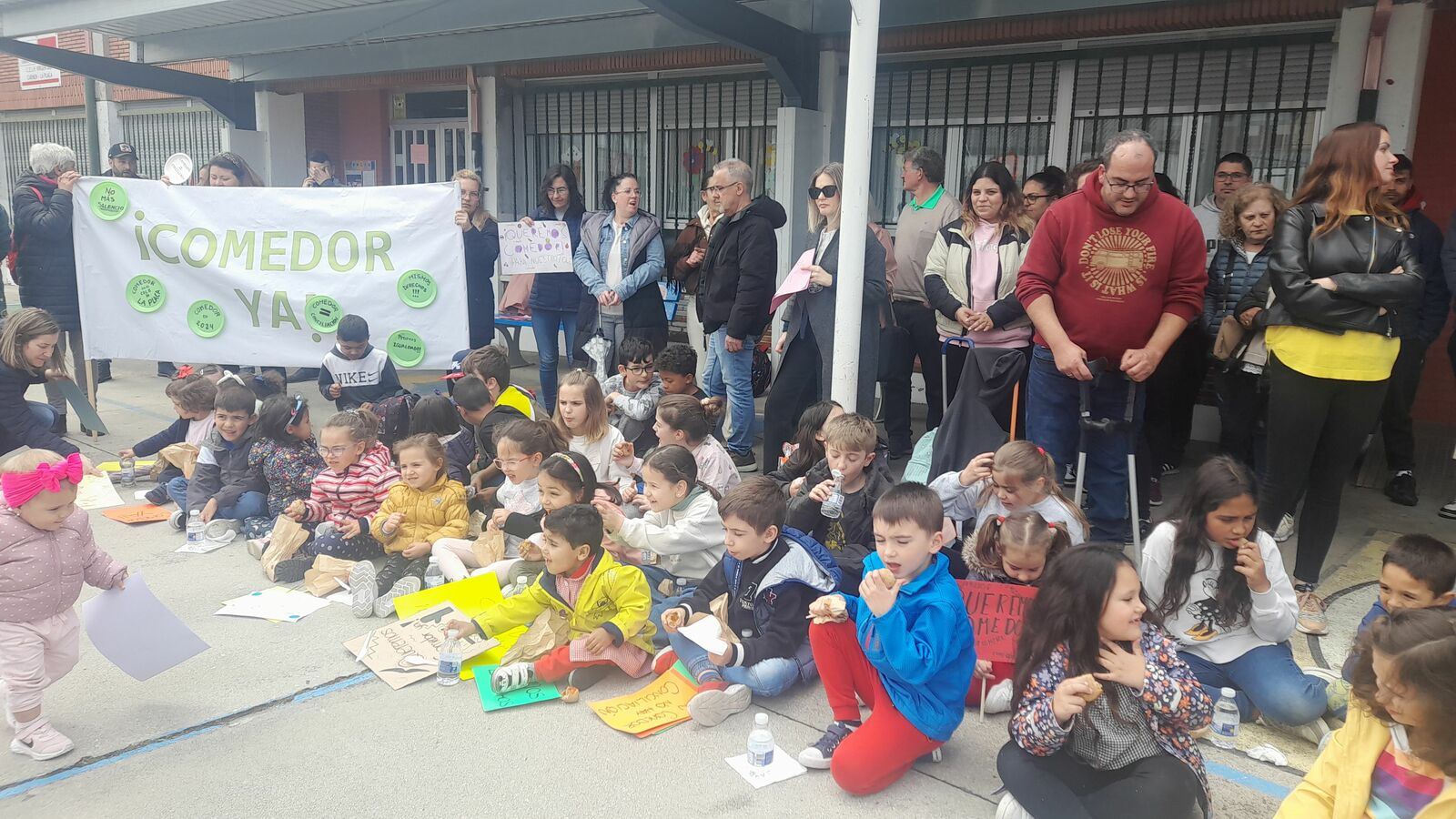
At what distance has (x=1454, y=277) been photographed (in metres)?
4.61

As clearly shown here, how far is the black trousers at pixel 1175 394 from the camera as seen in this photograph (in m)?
5.50

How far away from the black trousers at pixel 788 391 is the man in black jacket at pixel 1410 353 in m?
2.91

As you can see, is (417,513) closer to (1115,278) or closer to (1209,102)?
(1115,278)

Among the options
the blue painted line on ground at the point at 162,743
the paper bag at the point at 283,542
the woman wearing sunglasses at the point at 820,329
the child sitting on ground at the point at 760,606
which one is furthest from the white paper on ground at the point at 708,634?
the paper bag at the point at 283,542

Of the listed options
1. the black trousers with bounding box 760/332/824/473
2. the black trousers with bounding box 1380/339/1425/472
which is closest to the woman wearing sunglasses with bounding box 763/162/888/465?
the black trousers with bounding box 760/332/824/473

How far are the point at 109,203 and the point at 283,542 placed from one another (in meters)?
3.62

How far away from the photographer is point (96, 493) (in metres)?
3.87

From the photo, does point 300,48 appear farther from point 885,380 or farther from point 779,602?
point 779,602

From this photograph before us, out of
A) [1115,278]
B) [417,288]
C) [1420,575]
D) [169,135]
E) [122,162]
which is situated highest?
[169,135]

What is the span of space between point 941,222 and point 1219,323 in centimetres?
153

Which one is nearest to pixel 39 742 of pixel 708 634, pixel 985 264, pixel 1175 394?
pixel 708 634

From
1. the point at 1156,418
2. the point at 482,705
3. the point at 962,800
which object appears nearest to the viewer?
the point at 962,800

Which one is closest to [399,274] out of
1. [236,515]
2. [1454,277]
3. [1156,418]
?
[236,515]

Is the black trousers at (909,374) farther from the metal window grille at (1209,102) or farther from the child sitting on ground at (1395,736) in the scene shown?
the child sitting on ground at (1395,736)
